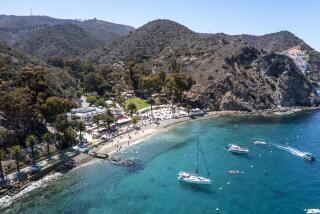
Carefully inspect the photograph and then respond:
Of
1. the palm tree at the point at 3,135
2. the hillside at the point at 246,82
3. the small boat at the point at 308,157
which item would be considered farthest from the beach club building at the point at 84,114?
the small boat at the point at 308,157

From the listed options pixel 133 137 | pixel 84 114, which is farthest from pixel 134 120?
pixel 84 114

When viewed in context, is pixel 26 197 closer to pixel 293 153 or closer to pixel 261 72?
pixel 293 153

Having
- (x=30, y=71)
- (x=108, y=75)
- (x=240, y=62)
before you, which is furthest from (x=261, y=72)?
(x=30, y=71)

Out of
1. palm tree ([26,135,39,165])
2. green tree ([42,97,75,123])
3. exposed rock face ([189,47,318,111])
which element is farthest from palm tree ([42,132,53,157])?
exposed rock face ([189,47,318,111])

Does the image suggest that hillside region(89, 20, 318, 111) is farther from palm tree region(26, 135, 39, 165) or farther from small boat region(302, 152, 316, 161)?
palm tree region(26, 135, 39, 165)

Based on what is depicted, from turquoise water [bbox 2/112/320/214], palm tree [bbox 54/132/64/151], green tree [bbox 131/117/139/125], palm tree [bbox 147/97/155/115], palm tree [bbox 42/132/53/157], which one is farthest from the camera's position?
palm tree [bbox 147/97/155/115]
